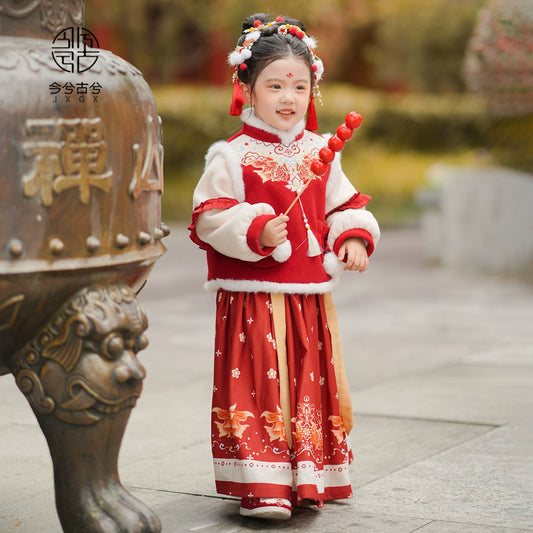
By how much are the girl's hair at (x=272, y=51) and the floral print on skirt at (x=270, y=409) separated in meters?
0.64

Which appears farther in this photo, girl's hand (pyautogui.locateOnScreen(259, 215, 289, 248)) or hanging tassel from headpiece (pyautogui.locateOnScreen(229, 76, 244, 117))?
hanging tassel from headpiece (pyautogui.locateOnScreen(229, 76, 244, 117))

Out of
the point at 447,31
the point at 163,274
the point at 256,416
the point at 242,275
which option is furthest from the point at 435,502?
the point at 447,31

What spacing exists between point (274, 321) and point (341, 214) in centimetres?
39

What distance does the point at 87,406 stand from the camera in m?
2.20

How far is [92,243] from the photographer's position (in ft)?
7.11

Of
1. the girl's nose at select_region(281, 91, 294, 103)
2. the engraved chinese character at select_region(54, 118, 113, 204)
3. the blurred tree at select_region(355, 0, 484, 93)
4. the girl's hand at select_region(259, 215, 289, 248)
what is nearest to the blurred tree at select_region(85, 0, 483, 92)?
the blurred tree at select_region(355, 0, 484, 93)

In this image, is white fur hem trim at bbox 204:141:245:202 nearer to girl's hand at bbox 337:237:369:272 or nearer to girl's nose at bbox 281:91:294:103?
girl's nose at bbox 281:91:294:103

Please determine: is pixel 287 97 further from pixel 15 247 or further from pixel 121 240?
pixel 15 247

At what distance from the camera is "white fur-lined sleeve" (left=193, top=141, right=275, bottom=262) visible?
9.27 ft

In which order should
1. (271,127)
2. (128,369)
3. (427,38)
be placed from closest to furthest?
(128,369) → (271,127) → (427,38)

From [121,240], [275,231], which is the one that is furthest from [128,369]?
[275,231]

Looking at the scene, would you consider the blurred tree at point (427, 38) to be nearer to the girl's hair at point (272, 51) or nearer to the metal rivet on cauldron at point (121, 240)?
the girl's hair at point (272, 51)

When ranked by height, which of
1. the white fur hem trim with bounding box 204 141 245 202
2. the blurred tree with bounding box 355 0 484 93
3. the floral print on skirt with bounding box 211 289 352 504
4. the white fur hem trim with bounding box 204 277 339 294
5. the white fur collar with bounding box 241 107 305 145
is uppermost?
the blurred tree with bounding box 355 0 484 93

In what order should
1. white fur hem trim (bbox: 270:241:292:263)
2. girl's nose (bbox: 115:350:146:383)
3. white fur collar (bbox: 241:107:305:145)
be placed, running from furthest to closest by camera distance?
white fur collar (bbox: 241:107:305:145)
white fur hem trim (bbox: 270:241:292:263)
girl's nose (bbox: 115:350:146:383)
